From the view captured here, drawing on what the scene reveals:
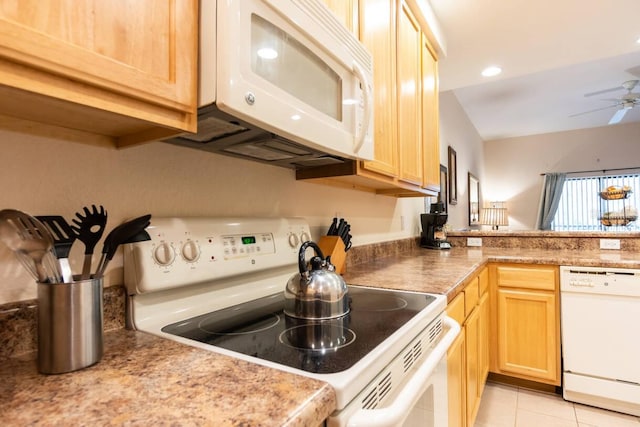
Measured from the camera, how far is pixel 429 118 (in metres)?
2.07

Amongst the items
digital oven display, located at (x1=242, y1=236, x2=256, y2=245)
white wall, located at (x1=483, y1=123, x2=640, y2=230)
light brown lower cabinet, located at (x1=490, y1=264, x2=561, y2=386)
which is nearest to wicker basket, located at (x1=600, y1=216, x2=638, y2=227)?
light brown lower cabinet, located at (x1=490, y1=264, x2=561, y2=386)

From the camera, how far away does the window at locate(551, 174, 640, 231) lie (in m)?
5.60

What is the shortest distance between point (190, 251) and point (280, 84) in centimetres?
Answer: 48

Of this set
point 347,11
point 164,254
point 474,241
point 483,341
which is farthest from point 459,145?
point 164,254

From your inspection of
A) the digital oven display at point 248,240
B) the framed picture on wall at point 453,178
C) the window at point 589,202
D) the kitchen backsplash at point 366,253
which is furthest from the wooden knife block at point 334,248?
the window at point 589,202

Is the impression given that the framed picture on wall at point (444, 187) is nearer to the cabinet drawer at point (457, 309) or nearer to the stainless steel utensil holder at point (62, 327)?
the cabinet drawer at point (457, 309)

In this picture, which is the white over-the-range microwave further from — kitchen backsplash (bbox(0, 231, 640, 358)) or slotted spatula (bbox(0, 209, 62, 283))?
kitchen backsplash (bbox(0, 231, 640, 358))

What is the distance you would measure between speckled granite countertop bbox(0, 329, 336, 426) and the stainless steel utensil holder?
0.07ft

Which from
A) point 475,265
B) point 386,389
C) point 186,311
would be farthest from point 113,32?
point 475,265

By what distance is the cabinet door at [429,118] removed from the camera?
1990mm

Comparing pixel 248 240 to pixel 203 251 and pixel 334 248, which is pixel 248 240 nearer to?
pixel 203 251

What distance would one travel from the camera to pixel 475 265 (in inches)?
71.9

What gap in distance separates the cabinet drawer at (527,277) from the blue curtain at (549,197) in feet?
15.8

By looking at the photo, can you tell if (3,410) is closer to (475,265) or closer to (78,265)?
(78,265)
